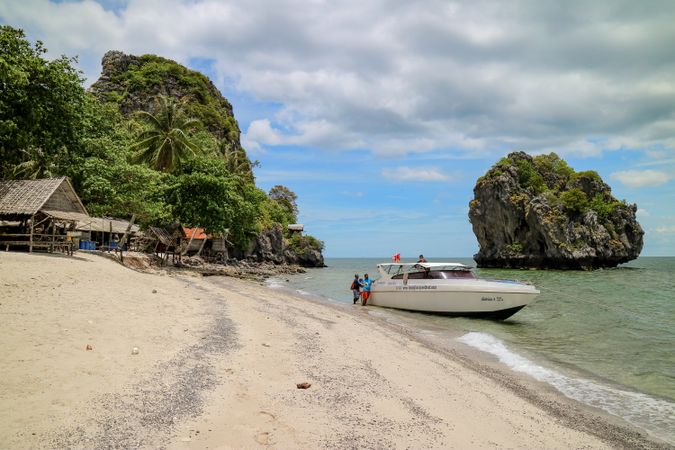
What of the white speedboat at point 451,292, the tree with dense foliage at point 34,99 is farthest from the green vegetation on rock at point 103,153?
the white speedboat at point 451,292

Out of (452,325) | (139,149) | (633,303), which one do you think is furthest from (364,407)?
(139,149)

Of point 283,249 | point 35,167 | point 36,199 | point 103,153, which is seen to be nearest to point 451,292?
point 36,199

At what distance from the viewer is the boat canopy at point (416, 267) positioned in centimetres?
1866

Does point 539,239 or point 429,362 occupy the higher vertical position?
point 539,239

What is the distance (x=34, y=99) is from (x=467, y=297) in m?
20.8

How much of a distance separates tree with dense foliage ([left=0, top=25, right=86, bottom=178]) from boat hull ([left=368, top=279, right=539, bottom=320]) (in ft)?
59.2

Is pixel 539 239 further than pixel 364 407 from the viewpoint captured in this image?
Yes

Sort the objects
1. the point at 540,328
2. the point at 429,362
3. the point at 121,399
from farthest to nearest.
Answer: the point at 540,328 < the point at 429,362 < the point at 121,399

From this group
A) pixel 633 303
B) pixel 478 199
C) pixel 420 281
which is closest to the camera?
pixel 420 281

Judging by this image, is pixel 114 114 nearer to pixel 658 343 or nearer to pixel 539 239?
pixel 658 343

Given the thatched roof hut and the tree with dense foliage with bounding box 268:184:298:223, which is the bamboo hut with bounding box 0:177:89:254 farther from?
the tree with dense foliage with bounding box 268:184:298:223

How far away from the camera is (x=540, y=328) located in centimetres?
1592

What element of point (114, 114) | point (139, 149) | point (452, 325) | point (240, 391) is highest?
point (114, 114)

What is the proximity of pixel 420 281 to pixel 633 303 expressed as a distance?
13341 millimetres
